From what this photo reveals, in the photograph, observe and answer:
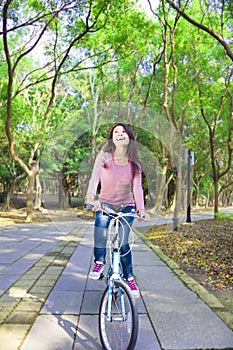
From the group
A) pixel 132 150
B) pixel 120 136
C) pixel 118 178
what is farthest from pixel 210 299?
pixel 120 136

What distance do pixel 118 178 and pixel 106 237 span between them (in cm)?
56

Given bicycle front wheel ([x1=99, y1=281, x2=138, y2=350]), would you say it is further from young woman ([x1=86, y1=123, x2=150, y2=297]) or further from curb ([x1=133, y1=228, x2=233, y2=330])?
curb ([x1=133, y1=228, x2=233, y2=330])

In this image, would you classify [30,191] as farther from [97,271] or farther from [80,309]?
[97,271]

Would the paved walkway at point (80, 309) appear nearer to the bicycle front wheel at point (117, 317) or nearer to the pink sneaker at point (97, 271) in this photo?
the bicycle front wheel at point (117, 317)

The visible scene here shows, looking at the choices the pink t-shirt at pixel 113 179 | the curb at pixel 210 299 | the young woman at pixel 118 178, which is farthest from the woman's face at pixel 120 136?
the curb at pixel 210 299

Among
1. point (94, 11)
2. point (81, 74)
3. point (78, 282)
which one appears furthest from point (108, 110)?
point (81, 74)

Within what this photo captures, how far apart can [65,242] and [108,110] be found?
19.0 ft

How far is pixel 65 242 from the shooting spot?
792 cm

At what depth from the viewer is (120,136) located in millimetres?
2408

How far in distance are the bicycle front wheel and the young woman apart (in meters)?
0.31

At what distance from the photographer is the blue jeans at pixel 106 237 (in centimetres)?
254

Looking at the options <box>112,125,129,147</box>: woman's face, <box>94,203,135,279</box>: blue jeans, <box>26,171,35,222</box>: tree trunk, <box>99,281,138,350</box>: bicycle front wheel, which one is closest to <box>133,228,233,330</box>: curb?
<box>94,203,135,279</box>: blue jeans

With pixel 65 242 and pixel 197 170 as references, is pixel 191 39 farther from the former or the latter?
pixel 197 170

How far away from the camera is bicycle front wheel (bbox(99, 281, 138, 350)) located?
7.50ft
